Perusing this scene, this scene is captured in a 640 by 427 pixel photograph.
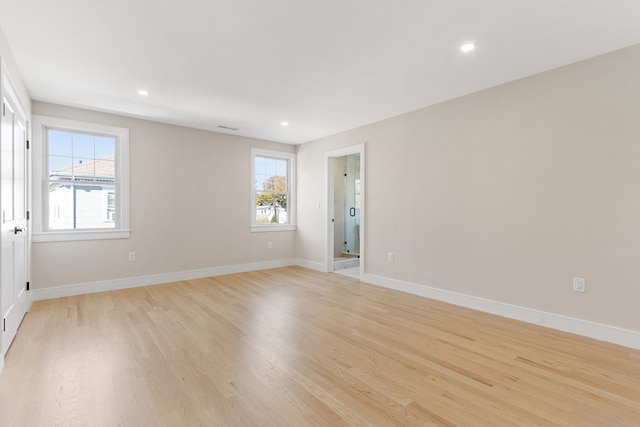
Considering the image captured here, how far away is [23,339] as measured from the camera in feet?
8.79

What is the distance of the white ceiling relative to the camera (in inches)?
82.7

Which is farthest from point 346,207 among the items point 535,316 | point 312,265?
point 535,316

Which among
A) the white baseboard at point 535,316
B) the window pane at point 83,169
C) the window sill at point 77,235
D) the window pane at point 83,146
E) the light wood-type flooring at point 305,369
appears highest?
the window pane at point 83,146

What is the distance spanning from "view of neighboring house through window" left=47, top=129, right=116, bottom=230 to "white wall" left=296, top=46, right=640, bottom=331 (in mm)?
4039

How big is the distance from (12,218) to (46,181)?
159cm

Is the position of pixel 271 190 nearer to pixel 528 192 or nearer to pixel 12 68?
pixel 12 68

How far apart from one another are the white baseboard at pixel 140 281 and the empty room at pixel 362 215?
0.13 feet

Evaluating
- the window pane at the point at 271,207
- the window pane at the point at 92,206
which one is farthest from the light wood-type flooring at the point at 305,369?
the window pane at the point at 271,207

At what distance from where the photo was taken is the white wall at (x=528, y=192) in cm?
263

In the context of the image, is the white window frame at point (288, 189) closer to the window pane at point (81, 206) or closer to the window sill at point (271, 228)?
the window sill at point (271, 228)

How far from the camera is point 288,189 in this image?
251 inches

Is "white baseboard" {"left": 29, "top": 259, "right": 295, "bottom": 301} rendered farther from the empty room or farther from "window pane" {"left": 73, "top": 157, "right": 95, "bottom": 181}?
"window pane" {"left": 73, "top": 157, "right": 95, "bottom": 181}

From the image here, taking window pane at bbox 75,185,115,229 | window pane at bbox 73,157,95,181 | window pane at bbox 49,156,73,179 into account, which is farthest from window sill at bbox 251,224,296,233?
window pane at bbox 49,156,73,179

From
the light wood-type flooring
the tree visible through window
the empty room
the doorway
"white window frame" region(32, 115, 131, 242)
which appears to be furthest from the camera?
the doorway
